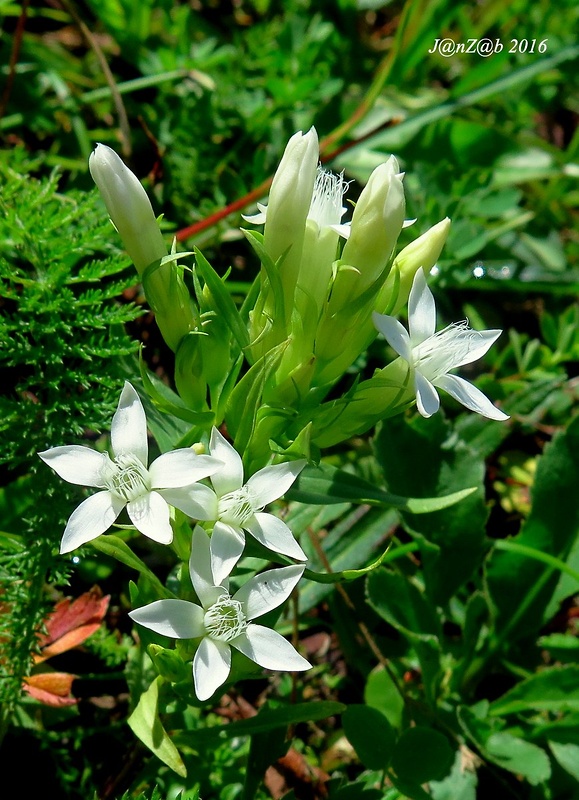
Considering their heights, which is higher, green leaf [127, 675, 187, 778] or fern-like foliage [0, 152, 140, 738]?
fern-like foliage [0, 152, 140, 738]

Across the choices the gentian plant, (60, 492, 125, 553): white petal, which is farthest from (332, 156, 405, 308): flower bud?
(60, 492, 125, 553): white petal

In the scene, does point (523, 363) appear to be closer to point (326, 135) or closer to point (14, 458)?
point (326, 135)

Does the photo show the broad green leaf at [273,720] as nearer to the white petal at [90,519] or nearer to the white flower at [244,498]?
the white flower at [244,498]

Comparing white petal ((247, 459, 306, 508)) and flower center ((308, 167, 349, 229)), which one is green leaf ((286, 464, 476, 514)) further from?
flower center ((308, 167, 349, 229))

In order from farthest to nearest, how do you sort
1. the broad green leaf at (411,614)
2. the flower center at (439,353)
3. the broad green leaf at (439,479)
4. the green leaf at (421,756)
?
the broad green leaf at (439,479) < the broad green leaf at (411,614) < the green leaf at (421,756) < the flower center at (439,353)

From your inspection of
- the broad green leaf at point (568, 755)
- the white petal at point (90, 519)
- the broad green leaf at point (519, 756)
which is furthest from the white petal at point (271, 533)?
the broad green leaf at point (568, 755)

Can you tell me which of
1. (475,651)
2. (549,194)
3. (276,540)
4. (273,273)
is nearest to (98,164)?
(273,273)

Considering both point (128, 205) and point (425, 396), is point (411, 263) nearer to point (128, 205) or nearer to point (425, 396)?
point (425, 396)

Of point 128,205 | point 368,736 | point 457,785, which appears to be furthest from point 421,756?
point 128,205
